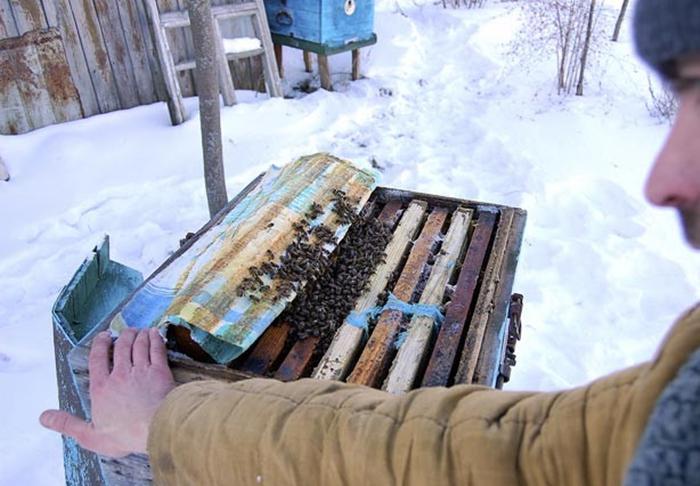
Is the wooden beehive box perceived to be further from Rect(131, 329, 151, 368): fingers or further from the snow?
the snow

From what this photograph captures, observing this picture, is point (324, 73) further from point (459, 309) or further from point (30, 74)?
point (459, 309)

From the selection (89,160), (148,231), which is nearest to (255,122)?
(89,160)

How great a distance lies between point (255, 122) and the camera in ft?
14.5

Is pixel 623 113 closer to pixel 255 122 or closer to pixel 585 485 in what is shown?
pixel 255 122

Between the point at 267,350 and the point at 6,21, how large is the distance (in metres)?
3.35

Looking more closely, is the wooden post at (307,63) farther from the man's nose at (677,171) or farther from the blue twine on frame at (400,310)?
the man's nose at (677,171)

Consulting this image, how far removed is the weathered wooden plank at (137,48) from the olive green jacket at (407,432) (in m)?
3.84

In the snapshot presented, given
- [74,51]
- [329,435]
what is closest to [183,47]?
[74,51]

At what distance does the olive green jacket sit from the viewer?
0.65 m

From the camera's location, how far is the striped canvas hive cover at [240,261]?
140 cm

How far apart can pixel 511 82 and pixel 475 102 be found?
553mm

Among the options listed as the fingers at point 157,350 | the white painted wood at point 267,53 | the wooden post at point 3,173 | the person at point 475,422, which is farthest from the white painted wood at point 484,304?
the white painted wood at point 267,53

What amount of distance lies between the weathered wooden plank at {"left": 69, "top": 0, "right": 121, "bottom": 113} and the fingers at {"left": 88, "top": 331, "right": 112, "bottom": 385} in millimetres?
3349

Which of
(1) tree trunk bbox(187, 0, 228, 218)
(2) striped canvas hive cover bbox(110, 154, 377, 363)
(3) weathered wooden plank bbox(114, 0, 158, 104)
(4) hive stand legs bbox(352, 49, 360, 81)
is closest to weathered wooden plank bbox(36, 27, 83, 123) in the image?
(3) weathered wooden plank bbox(114, 0, 158, 104)
